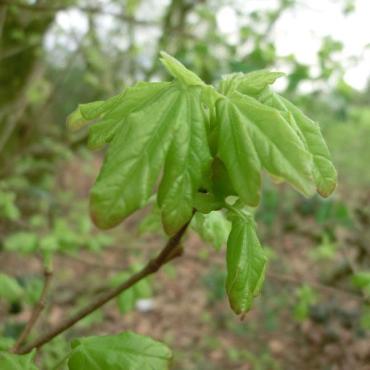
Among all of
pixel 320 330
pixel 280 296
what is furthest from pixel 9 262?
pixel 320 330

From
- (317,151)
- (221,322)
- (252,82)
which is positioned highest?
(252,82)

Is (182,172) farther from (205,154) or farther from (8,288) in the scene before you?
(8,288)

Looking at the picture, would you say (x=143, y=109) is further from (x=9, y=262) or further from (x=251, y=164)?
(x=9, y=262)

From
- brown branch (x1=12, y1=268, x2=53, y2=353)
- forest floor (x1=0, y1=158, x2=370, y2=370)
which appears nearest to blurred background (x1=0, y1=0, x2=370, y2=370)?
forest floor (x1=0, y1=158, x2=370, y2=370)

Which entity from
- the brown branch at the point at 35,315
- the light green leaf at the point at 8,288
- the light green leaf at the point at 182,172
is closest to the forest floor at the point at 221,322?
the light green leaf at the point at 8,288

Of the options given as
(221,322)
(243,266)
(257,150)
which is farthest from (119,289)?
(221,322)

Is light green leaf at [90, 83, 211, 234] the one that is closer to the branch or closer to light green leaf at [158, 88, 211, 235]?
light green leaf at [158, 88, 211, 235]

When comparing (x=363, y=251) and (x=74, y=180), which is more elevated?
(x=363, y=251)

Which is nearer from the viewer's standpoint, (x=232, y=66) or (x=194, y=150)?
(x=194, y=150)
